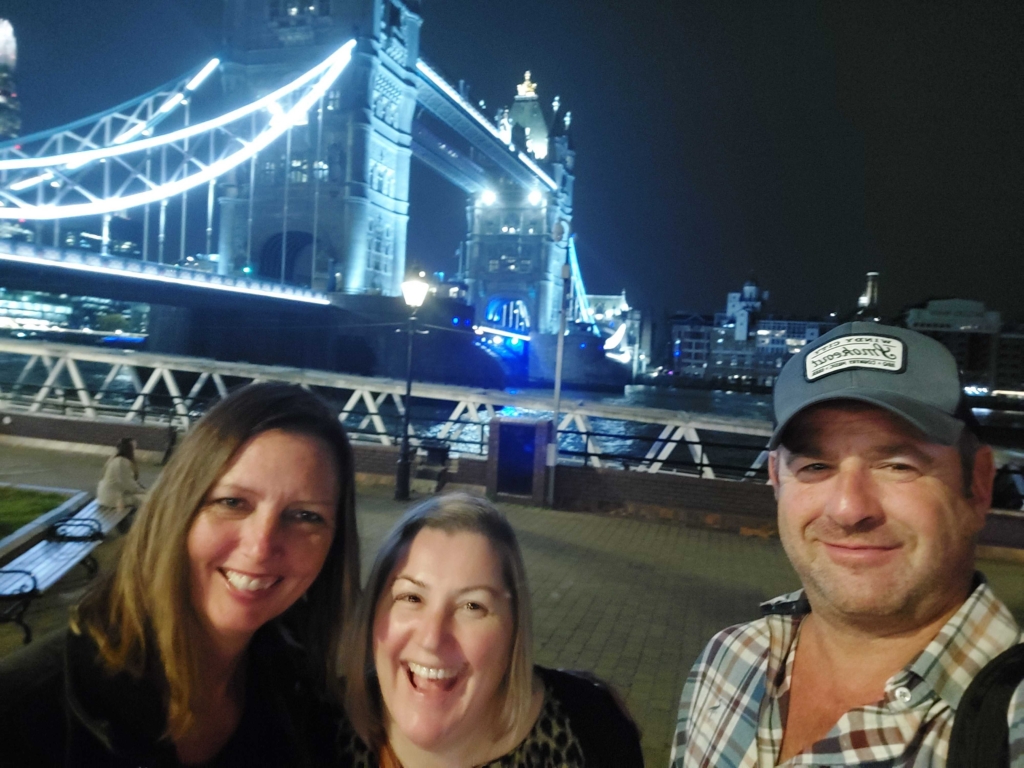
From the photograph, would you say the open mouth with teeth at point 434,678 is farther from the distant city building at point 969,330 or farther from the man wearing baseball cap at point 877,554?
the distant city building at point 969,330

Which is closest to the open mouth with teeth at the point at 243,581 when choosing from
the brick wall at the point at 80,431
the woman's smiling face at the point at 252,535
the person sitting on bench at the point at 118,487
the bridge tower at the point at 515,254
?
the woman's smiling face at the point at 252,535

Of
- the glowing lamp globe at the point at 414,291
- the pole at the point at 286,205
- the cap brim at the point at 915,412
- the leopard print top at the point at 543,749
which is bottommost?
the leopard print top at the point at 543,749

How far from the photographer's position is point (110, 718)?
1.51m

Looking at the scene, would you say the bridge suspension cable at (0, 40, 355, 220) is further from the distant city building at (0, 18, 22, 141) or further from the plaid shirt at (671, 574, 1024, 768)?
the distant city building at (0, 18, 22, 141)

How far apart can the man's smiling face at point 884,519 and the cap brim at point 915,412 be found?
28mm

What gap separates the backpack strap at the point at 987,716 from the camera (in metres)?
1.22

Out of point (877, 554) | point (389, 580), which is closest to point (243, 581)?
point (389, 580)

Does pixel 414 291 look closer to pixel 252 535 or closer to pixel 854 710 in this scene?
pixel 252 535

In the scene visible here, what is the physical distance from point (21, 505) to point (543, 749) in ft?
23.4

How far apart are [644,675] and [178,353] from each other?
121ft

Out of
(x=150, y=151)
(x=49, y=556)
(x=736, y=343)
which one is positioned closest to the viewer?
(x=49, y=556)

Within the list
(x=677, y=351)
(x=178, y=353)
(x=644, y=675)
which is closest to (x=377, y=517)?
(x=644, y=675)

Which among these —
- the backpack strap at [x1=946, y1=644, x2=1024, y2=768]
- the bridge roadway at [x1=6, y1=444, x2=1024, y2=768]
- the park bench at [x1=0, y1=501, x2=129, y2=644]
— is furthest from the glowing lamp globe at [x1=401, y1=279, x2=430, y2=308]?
the backpack strap at [x1=946, y1=644, x2=1024, y2=768]

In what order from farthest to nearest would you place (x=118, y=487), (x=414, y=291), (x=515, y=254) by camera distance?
(x=515, y=254)
(x=414, y=291)
(x=118, y=487)
